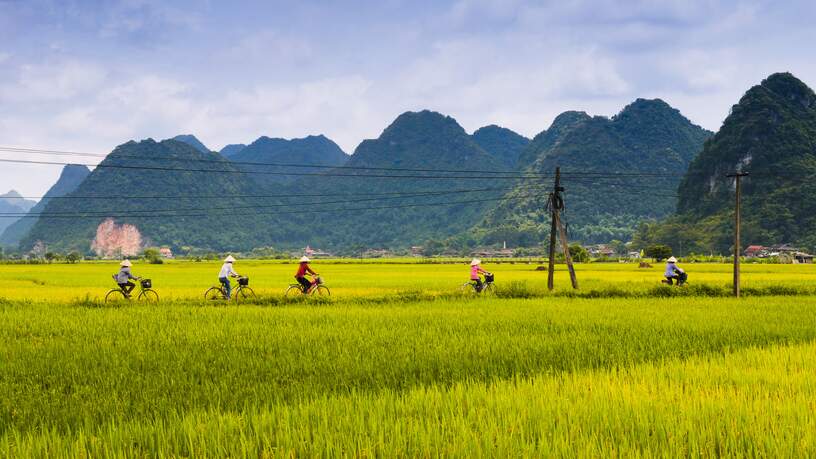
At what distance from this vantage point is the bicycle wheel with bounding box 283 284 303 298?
1693 cm

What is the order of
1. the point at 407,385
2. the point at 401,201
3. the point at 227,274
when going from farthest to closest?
the point at 401,201 → the point at 227,274 → the point at 407,385

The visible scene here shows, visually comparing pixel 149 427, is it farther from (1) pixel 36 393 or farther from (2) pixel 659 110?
(2) pixel 659 110

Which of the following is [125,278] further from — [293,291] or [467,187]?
[467,187]

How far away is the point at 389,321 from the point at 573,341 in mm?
3954

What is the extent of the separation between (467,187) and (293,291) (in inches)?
7184

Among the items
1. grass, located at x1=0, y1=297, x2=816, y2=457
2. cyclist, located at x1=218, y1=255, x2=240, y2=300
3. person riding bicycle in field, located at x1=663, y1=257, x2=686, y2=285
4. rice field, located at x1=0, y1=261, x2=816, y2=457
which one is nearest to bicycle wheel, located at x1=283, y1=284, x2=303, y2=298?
cyclist, located at x1=218, y1=255, x2=240, y2=300

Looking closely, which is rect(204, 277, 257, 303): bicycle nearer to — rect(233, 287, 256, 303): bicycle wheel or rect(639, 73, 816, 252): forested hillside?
rect(233, 287, 256, 303): bicycle wheel

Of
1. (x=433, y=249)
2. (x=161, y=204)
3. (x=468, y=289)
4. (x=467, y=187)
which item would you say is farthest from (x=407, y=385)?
(x=467, y=187)

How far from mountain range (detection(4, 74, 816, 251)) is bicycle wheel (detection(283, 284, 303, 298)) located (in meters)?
75.0

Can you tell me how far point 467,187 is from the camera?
648 feet

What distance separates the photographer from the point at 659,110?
525ft

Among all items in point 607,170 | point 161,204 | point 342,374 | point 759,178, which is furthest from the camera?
point 161,204

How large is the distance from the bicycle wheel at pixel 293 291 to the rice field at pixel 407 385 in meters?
4.50

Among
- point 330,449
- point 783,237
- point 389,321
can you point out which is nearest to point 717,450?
point 330,449
